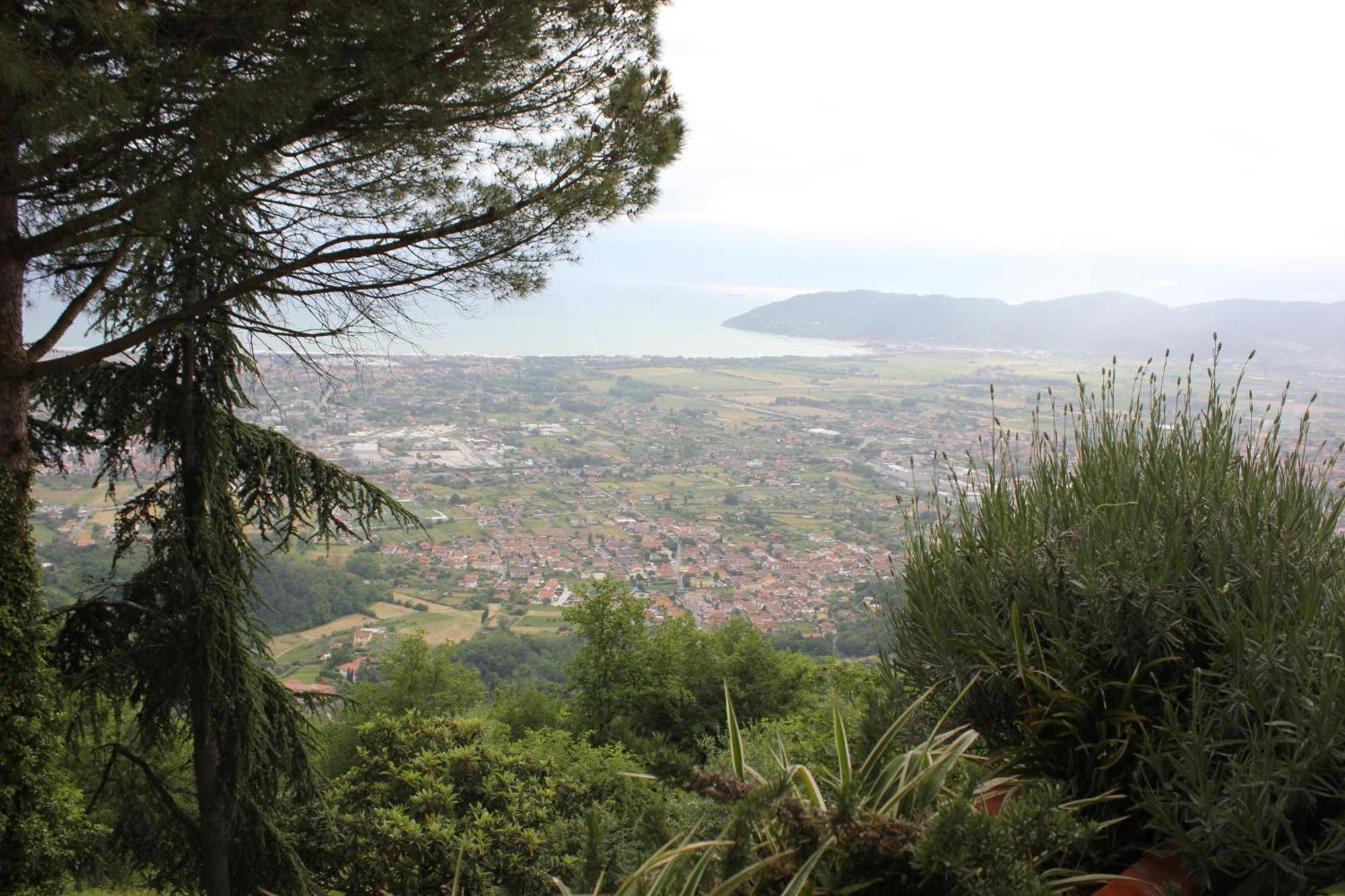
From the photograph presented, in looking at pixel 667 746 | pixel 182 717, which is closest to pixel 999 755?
pixel 667 746

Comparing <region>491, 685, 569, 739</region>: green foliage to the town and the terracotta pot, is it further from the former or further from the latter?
the terracotta pot

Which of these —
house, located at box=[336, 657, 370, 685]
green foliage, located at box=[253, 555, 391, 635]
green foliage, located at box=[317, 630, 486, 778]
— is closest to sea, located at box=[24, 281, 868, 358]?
green foliage, located at box=[253, 555, 391, 635]

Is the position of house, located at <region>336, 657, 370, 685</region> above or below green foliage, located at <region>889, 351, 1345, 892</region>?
below

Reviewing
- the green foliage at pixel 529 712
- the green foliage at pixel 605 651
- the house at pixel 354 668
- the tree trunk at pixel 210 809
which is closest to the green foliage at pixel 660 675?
the green foliage at pixel 605 651

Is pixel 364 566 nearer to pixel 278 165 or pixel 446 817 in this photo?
pixel 446 817

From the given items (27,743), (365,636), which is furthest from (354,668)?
(27,743)
